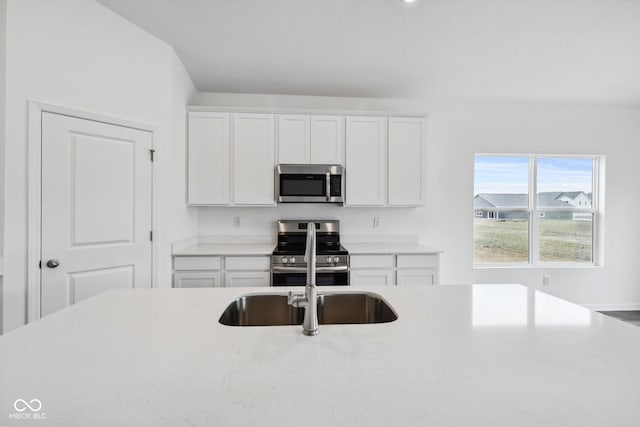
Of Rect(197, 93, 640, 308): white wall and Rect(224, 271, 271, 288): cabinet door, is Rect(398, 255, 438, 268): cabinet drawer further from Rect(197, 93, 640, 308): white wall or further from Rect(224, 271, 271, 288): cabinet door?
Rect(224, 271, 271, 288): cabinet door

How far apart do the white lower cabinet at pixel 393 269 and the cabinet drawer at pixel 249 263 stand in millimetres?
829

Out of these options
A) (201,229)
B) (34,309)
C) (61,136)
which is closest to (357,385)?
(34,309)

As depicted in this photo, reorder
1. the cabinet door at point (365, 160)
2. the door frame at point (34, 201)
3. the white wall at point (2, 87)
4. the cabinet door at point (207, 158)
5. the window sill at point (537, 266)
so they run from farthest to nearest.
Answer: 1. the window sill at point (537, 266)
2. the cabinet door at point (365, 160)
3. the cabinet door at point (207, 158)
4. the door frame at point (34, 201)
5. the white wall at point (2, 87)

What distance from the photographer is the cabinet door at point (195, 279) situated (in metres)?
2.80

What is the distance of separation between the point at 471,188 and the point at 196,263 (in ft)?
10.6

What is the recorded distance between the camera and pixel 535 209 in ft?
12.7

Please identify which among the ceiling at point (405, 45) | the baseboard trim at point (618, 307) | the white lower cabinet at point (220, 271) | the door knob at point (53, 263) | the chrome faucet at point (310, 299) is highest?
the ceiling at point (405, 45)

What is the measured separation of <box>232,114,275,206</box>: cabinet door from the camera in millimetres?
3156

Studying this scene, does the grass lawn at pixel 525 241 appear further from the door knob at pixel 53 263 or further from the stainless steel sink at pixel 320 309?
the door knob at pixel 53 263

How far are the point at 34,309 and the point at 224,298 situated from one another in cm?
152

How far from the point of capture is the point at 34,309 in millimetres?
1925

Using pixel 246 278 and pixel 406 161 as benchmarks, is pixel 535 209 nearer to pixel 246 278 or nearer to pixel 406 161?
pixel 406 161

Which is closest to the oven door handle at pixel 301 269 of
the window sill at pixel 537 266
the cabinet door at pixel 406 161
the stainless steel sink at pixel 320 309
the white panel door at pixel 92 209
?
the cabinet door at pixel 406 161

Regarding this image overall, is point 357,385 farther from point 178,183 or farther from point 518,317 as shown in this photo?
point 178,183
